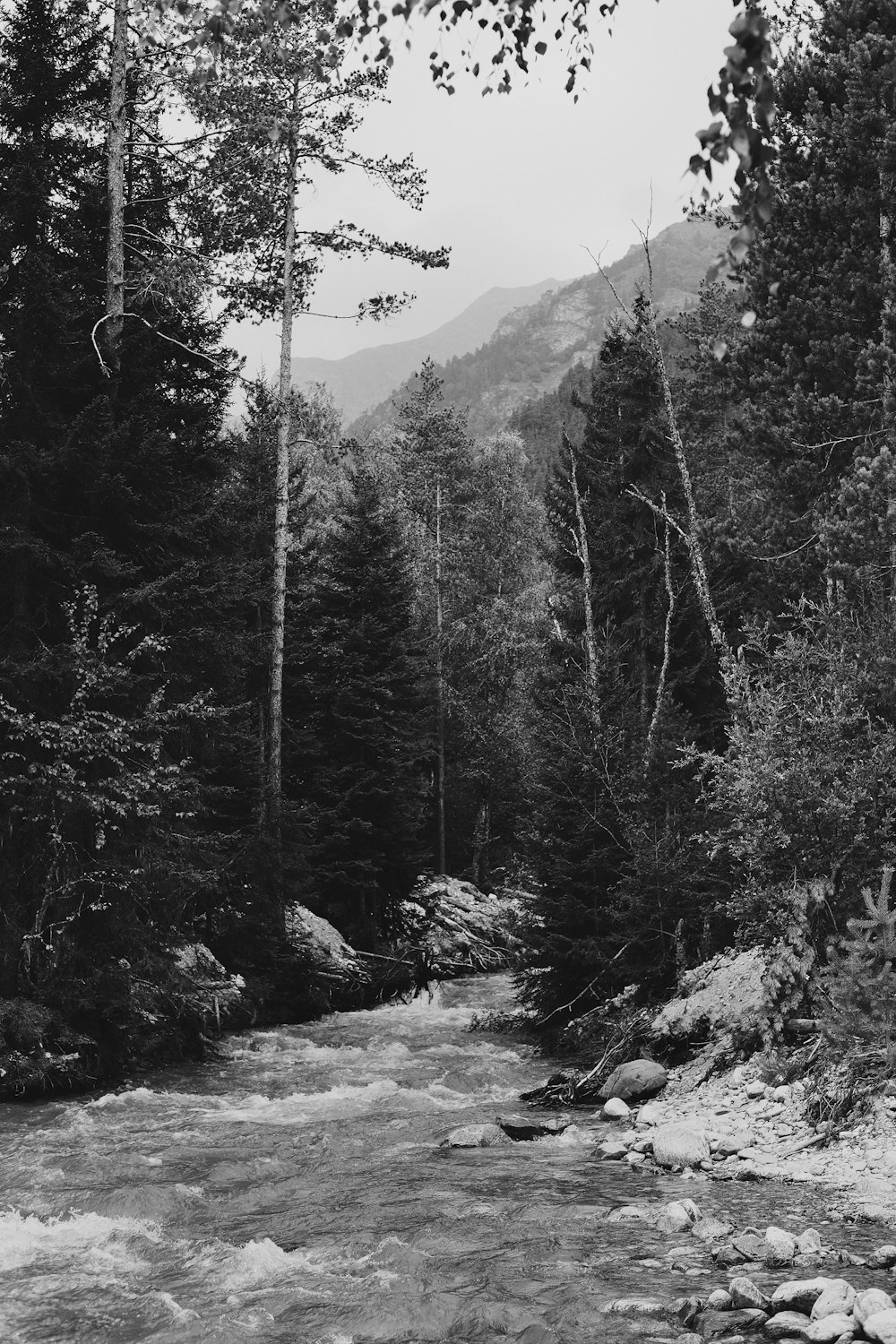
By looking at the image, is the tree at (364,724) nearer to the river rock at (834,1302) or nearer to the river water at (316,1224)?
the river water at (316,1224)

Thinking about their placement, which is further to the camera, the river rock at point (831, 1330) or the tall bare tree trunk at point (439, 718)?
the tall bare tree trunk at point (439, 718)

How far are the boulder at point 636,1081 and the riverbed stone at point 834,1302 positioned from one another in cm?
565

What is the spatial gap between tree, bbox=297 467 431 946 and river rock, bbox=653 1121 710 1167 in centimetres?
1303

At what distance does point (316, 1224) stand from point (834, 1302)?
323 cm

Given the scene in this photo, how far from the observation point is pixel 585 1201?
6645 mm

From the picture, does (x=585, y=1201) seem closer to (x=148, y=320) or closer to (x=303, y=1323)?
(x=303, y=1323)

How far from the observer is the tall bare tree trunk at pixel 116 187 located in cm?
1292

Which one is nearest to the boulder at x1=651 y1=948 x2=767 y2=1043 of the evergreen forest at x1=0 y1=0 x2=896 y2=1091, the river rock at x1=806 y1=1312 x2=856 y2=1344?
the evergreen forest at x1=0 y1=0 x2=896 y2=1091

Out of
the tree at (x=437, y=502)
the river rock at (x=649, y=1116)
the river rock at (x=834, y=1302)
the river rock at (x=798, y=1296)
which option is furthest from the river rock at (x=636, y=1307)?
the tree at (x=437, y=502)

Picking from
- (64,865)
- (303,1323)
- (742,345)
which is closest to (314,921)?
(64,865)

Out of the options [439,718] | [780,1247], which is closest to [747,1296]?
[780,1247]

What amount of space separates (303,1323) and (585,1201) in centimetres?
231

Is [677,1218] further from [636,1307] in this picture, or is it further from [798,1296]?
[798,1296]

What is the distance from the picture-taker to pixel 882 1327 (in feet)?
13.5
